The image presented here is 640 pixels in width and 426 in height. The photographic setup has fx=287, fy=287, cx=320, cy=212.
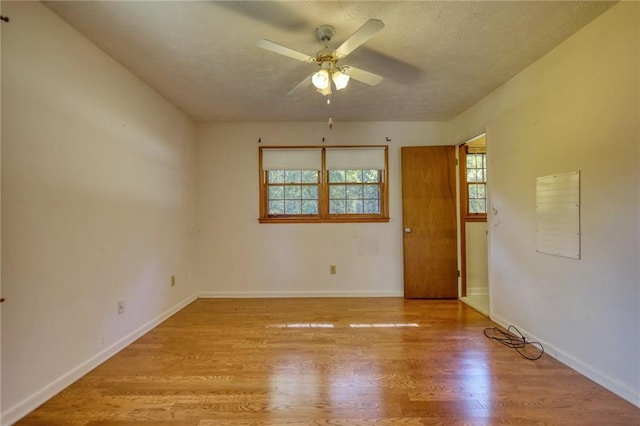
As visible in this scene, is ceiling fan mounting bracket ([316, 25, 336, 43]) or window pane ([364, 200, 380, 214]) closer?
ceiling fan mounting bracket ([316, 25, 336, 43])

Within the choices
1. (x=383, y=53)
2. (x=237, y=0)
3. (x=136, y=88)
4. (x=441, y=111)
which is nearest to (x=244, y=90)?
(x=136, y=88)

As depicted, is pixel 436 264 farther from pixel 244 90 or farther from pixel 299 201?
pixel 244 90

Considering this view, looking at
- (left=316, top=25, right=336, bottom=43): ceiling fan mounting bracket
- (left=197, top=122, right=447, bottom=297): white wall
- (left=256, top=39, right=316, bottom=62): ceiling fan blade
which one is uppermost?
(left=316, top=25, right=336, bottom=43): ceiling fan mounting bracket

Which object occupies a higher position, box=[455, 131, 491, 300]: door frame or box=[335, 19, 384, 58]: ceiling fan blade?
box=[335, 19, 384, 58]: ceiling fan blade

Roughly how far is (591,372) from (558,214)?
3.65 ft

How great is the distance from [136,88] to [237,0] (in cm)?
155

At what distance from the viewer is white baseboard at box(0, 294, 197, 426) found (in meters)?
1.58

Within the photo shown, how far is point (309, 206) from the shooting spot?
4.07 meters

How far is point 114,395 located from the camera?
1830 millimetres

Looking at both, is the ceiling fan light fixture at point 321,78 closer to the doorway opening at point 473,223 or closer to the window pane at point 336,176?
the window pane at point 336,176

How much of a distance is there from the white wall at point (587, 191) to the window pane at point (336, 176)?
77.7 inches

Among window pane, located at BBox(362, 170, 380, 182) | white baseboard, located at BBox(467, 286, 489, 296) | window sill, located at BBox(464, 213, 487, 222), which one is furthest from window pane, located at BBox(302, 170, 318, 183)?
white baseboard, located at BBox(467, 286, 489, 296)

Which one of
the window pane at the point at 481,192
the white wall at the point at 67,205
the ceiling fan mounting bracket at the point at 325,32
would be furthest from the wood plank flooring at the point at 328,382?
the ceiling fan mounting bracket at the point at 325,32

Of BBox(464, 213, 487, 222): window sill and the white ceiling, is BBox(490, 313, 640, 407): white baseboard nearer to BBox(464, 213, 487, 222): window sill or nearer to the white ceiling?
BBox(464, 213, 487, 222): window sill
